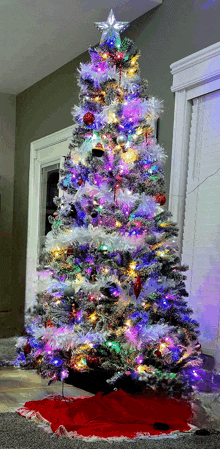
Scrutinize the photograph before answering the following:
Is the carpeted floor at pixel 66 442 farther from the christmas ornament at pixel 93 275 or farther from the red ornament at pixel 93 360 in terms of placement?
the christmas ornament at pixel 93 275

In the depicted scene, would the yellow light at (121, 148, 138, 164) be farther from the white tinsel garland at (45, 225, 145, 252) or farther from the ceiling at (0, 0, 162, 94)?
the ceiling at (0, 0, 162, 94)

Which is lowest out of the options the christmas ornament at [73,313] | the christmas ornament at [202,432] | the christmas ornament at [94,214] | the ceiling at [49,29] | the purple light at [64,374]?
the christmas ornament at [202,432]

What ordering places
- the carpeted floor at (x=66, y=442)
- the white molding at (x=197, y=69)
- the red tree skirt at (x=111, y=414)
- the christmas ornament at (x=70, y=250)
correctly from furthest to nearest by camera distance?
the white molding at (x=197, y=69), the christmas ornament at (x=70, y=250), the red tree skirt at (x=111, y=414), the carpeted floor at (x=66, y=442)

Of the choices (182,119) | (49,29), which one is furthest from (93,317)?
(49,29)

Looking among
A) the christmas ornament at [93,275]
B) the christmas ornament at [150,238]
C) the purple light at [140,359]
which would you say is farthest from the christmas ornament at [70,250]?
the purple light at [140,359]

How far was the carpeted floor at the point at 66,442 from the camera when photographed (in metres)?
1.58

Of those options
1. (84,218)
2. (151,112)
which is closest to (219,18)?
(151,112)

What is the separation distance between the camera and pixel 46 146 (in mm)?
4285

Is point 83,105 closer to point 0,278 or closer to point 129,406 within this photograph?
point 129,406

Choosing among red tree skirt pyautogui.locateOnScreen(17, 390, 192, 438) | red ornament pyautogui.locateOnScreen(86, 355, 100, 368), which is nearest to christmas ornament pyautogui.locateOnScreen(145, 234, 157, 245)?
red ornament pyautogui.locateOnScreen(86, 355, 100, 368)

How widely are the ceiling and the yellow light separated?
4.36 feet

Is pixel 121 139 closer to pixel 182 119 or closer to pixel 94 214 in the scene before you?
pixel 94 214

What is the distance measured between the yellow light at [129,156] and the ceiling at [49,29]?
1.33 meters

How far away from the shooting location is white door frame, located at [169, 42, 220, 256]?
2498mm
